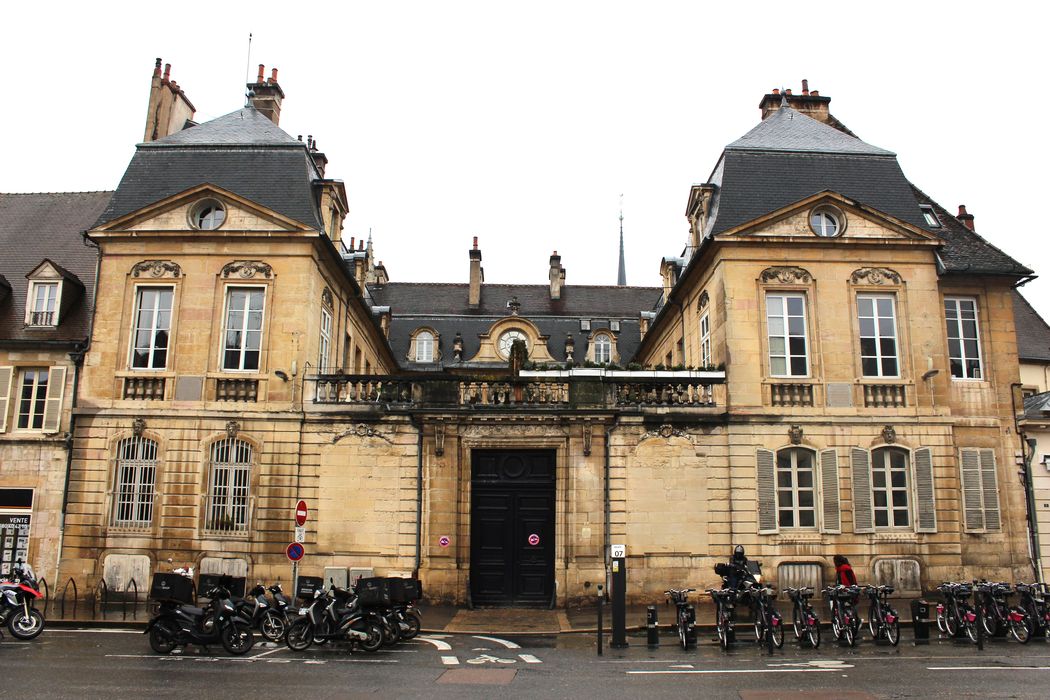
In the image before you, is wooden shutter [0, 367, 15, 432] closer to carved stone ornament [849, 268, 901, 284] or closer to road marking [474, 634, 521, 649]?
road marking [474, 634, 521, 649]

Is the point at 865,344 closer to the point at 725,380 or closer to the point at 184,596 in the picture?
the point at 725,380

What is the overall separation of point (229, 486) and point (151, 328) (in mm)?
4016

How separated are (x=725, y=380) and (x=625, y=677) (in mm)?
9560

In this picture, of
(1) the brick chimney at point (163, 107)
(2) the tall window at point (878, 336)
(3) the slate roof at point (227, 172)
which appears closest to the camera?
(2) the tall window at point (878, 336)

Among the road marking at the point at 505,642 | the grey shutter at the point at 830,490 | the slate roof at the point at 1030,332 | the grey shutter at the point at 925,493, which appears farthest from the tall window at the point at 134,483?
the slate roof at the point at 1030,332

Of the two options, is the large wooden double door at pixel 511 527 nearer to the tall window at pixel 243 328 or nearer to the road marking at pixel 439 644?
the road marking at pixel 439 644

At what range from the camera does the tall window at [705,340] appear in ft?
69.2

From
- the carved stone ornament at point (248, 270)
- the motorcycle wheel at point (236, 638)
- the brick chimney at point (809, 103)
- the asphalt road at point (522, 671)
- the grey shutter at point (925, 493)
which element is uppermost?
the brick chimney at point (809, 103)

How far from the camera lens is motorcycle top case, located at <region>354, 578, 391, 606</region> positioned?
12.7 meters

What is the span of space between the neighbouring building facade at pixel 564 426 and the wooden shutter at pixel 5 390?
1039 mm

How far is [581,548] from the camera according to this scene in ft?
58.8

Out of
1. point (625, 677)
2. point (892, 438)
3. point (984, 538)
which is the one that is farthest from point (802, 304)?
point (625, 677)

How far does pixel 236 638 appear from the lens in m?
12.3

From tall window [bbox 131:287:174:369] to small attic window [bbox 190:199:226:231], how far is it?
5.35 feet
